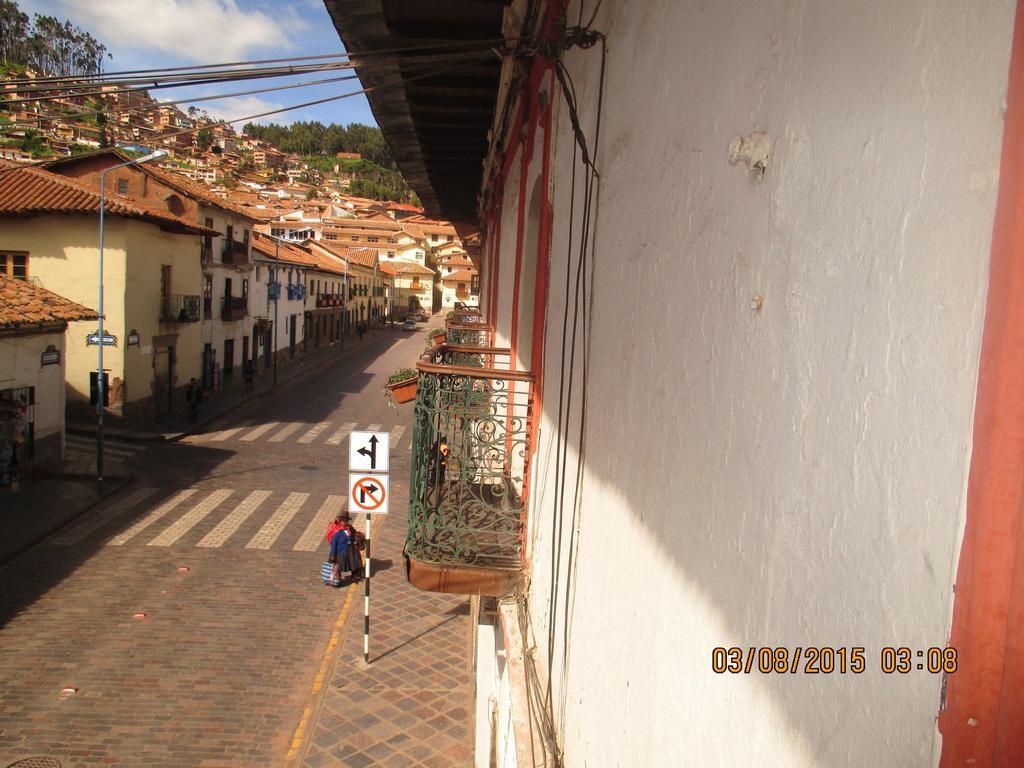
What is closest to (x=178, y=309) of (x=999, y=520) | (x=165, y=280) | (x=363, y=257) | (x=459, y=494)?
(x=165, y=280)

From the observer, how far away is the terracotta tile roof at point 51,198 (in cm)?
2141

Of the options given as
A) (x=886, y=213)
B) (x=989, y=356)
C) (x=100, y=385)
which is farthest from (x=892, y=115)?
(x=100, y=385)

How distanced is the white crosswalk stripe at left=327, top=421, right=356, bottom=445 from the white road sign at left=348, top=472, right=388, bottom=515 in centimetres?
1243

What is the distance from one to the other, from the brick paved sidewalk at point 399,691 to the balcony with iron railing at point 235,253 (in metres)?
22.6

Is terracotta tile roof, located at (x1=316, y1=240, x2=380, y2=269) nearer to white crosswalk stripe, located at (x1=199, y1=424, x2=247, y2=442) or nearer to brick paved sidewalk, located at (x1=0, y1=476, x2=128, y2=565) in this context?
white crosswalk stripe, located at (x1=199, y1=424, x2=247, y2=442)

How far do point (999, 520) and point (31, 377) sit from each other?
19748mm

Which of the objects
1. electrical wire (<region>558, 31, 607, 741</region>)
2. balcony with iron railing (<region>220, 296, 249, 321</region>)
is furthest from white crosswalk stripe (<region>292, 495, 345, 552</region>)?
balcony with iron railing (<region>220, 296, 249, 321</region>)

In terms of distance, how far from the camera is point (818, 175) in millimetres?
1285

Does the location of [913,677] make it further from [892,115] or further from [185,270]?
[185,270]

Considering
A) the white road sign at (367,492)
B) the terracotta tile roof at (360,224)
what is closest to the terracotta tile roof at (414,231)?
the terracotta tile roof at (360,224)

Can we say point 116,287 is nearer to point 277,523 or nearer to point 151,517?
point 151,517

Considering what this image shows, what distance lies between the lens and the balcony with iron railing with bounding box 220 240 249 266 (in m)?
31.7

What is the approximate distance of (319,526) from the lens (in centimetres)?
1544

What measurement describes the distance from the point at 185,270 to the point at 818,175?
95.1ft
